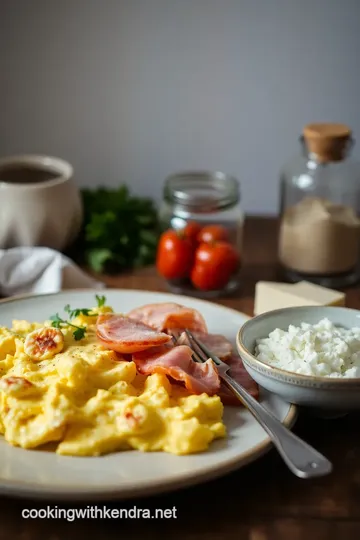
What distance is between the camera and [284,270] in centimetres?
248

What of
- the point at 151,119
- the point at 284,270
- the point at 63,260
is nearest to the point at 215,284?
the point at 284,270

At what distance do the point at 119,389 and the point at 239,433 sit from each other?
23cm

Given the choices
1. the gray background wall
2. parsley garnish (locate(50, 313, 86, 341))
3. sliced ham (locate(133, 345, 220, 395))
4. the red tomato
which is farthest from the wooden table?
the gray background wall

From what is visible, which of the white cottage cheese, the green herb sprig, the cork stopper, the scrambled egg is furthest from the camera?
the green herb sprig

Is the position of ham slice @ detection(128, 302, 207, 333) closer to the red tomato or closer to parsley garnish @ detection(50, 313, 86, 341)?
parsley garnish @ detection(50, 313, 86, 341)

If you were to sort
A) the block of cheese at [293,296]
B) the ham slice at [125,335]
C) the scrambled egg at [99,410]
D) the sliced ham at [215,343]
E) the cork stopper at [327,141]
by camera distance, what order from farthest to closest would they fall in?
the cork stopper at [327,141], the block of cheese at [293,296], the sliced ham at [215,343], the ham slice at [125,335], the scrambled egg at [99,410]

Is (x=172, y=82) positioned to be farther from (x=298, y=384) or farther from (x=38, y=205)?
(x=298, y=384)

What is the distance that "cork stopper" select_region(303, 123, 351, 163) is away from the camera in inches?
90.2

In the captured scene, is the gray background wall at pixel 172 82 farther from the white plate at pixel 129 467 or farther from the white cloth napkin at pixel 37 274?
the white plate at pixel 129 467

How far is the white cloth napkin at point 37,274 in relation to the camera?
2.32m

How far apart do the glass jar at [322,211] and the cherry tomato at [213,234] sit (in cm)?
18

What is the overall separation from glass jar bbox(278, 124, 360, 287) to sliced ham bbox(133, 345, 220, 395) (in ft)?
2.69

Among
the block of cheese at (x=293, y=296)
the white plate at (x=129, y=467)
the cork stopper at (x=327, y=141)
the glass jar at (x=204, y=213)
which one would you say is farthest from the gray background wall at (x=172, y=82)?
the white plate at (x=129, y=467)

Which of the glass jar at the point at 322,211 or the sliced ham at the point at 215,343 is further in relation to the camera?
the glass jar at the point at 322,211
